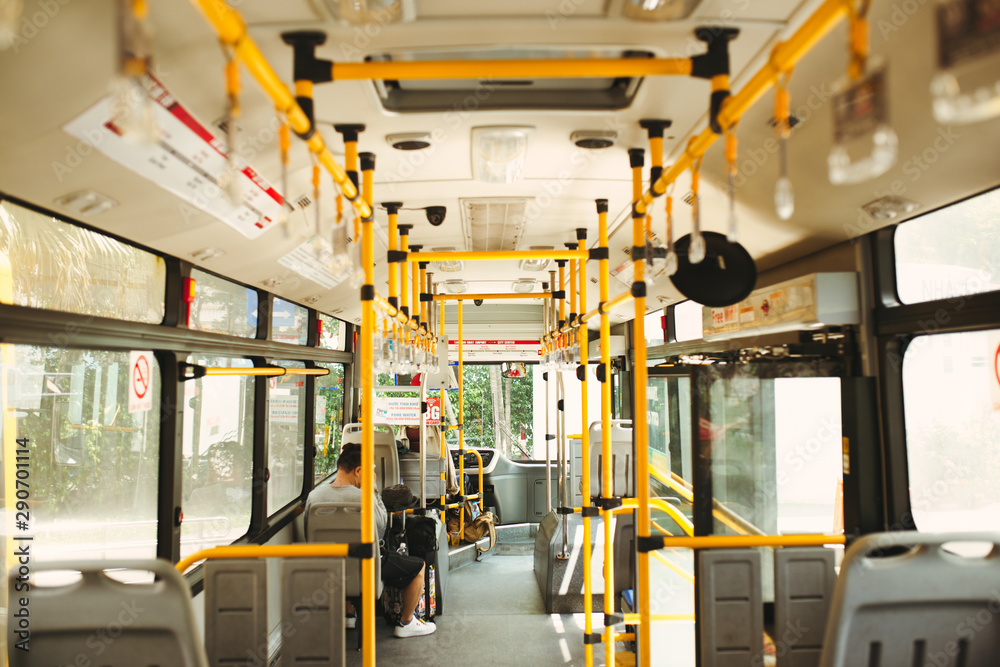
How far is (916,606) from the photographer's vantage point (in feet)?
5.76

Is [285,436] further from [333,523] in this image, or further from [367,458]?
[367,458]

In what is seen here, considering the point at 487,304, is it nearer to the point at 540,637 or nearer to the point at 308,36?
the point at 540,637

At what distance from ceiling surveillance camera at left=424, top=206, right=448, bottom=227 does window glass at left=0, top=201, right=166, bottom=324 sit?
1554 millimetres

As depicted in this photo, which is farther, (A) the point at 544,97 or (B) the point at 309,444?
(B) the point at 309,444

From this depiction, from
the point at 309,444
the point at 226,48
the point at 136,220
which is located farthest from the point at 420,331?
the point at 226,48

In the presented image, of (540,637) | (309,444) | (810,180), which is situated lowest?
(540,637)

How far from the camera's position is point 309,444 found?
604 centimetres

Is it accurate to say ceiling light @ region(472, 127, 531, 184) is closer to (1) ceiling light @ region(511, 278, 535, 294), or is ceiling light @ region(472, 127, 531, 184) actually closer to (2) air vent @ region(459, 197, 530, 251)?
(2) air vent @ region(459, 197, 530, 251)

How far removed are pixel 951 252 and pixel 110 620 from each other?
314 centimetres

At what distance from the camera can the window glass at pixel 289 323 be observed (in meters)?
4.76

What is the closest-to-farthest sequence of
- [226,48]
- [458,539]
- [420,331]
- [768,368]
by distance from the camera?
[226,48], [768,368], [420,331], [458,539]

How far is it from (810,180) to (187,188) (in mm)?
2302

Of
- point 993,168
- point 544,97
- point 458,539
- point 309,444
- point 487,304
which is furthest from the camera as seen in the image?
point 487,304

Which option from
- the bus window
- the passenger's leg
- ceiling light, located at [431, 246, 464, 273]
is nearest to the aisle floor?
the passenger's leg
